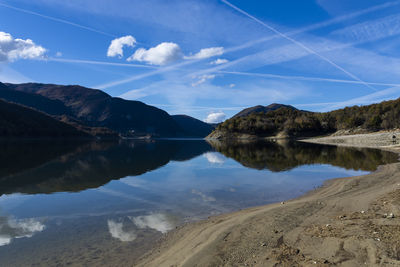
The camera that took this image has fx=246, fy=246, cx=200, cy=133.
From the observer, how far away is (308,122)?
165000 mm

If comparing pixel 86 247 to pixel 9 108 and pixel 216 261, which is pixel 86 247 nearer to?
pixel 216 261

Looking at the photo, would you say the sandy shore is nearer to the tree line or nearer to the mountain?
the tree line

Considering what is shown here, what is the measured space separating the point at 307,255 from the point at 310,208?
19.0ft

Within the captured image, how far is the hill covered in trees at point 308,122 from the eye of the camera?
11794 centimetres

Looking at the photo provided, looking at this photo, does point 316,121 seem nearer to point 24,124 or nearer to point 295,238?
point 295,238

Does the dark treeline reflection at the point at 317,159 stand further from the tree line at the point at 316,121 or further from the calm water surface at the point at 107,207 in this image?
the tree line at the point at 316,121

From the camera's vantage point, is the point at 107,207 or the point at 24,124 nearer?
the point at 107,207

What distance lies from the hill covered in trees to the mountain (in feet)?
412

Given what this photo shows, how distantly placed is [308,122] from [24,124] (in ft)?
637

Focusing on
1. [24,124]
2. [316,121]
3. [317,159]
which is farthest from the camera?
[24,124]

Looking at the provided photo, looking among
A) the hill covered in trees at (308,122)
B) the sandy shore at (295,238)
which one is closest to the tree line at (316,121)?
the hill covered in trees at (308,122)

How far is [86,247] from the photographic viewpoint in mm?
9484

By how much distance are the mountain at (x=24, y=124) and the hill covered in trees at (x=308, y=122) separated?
4939 inches

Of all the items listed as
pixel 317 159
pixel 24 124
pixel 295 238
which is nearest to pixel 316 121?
pixel 317 159
